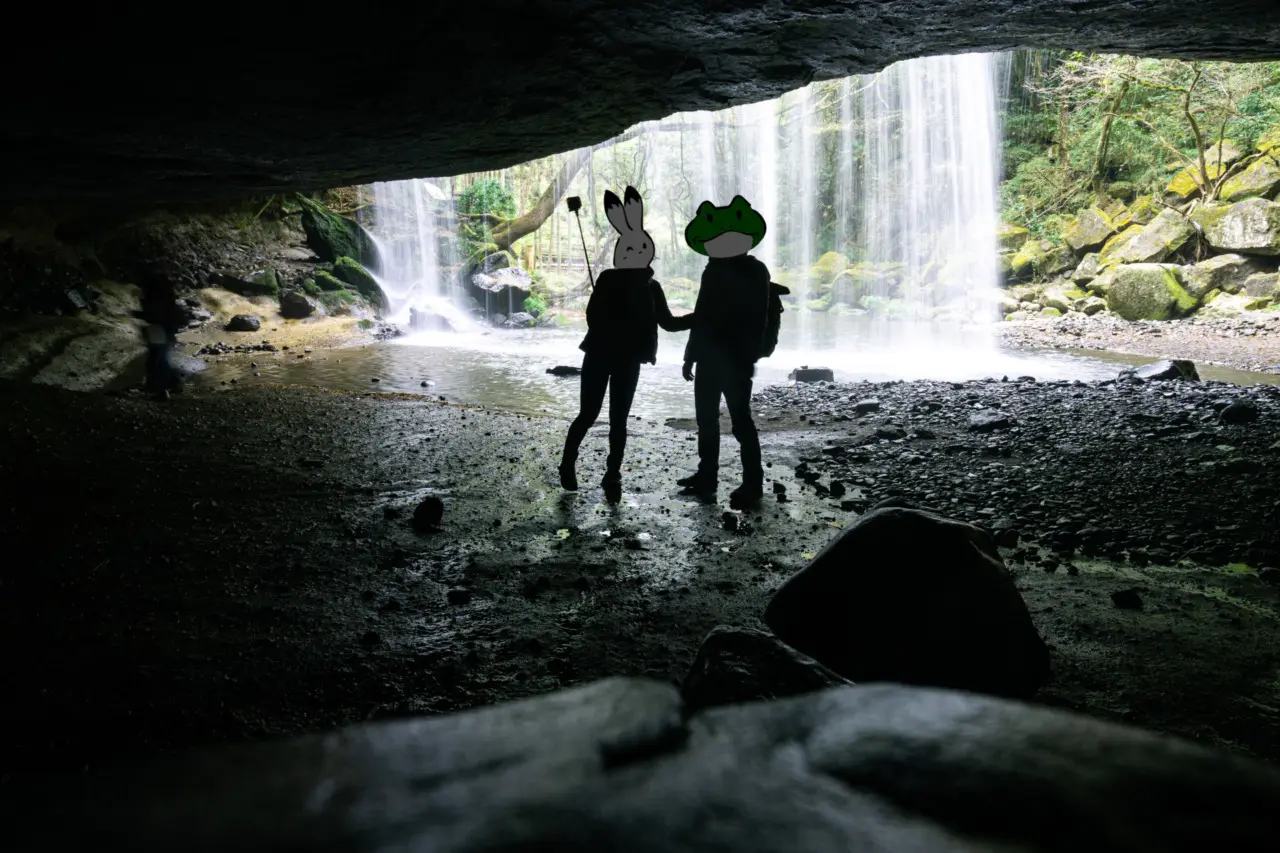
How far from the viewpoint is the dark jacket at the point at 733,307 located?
516 cm

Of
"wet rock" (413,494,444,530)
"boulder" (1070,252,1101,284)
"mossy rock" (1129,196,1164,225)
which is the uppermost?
"mossy rock" (1129,196,1164,225)

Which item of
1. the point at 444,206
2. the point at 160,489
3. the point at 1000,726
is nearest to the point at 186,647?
the point at 160,489

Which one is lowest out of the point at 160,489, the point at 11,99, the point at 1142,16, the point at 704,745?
the point at 160,489

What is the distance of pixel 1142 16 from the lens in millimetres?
5785

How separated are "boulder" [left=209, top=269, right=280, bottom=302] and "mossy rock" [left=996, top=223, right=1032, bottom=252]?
983 inches

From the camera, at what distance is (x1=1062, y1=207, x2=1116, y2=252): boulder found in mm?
23711

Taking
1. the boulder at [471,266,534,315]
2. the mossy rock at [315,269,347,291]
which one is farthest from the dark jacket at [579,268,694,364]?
the boulder at [471,266,534,315]

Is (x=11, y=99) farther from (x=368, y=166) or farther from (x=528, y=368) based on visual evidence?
(x=528, y=368)

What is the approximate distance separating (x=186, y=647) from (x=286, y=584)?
742mm

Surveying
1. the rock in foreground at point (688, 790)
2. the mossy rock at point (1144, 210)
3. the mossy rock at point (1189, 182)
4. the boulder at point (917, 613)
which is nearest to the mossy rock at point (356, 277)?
the boulder at point (917, 613)

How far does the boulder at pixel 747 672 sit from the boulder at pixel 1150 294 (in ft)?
74.0

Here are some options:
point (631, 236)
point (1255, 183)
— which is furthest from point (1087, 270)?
point (631, 236)

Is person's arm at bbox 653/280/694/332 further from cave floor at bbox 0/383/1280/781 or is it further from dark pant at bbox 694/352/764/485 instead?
cave floor at bbox 0/383/1280/781

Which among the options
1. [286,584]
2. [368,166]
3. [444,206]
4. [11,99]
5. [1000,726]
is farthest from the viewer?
[444,206]
